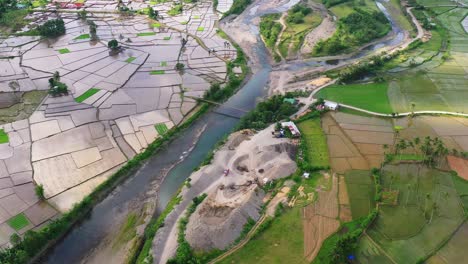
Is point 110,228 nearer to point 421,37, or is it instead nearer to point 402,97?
point 402,97

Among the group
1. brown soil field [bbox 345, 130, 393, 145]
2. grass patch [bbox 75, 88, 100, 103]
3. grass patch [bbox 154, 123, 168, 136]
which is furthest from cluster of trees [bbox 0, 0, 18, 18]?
brown soil field [bbox 345, 130, 393, 145]

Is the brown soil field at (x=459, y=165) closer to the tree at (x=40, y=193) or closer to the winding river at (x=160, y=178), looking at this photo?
the winding river at (x=160, y=178)

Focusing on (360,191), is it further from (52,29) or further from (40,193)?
(52,29)

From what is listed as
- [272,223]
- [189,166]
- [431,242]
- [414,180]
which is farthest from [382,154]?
[189,166]

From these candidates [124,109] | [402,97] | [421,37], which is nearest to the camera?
[124,109]

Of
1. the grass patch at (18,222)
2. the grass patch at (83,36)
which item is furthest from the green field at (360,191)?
the grass patch at (83,36)

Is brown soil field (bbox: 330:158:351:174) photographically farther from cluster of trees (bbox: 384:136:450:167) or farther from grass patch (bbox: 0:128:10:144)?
grass patch (bbox: 0:128:10:144)

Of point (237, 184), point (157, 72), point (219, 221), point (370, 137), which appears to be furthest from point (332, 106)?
point (157, 72)

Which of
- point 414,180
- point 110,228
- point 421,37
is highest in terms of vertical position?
point 421,37
